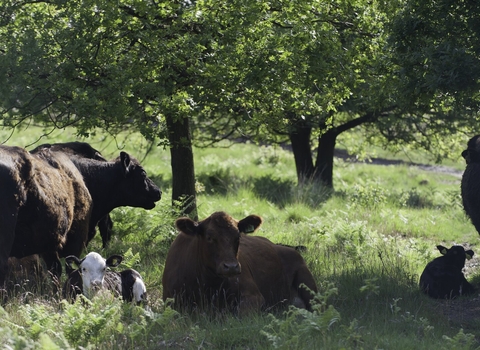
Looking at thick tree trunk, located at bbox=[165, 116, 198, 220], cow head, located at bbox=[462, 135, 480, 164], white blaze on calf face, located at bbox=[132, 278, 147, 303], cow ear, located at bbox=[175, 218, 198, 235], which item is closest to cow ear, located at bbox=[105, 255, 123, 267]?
white blaze on calf face, located at bbox=[132, 278, 147, 303]

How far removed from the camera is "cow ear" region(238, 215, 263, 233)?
9.09 meters

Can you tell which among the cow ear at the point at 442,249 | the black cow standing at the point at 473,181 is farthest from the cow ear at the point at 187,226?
the black cow standing at the point at 473,181

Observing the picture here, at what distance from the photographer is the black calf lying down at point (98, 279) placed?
9375 mm

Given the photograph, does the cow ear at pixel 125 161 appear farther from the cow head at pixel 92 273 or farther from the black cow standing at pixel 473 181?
the black cow standing at pixel 473 181

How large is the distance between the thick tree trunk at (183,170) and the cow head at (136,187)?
0.48 meters

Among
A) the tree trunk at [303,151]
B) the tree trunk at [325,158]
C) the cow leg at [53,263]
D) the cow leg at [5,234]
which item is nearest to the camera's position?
the cow leg at [5,234]

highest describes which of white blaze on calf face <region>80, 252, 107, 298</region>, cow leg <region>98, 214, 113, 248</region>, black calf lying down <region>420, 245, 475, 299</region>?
white blaze on calf face <region>80, 252, 107, 298</region>

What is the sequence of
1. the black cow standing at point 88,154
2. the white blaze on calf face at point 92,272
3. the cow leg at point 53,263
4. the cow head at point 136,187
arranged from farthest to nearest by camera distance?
the cow head at point 136,187 < the black cow standing at point 88,154 < the cow leg at point 53,263 < the white blaze on calf face at point 92,272

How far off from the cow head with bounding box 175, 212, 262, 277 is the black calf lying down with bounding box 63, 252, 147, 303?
3.49ft

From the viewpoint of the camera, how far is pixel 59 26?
453 inches

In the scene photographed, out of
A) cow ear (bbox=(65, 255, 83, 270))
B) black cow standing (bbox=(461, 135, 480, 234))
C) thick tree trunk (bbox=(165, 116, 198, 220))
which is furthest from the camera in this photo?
thick tree trunk (bbox=(165, 116, 198, 220))

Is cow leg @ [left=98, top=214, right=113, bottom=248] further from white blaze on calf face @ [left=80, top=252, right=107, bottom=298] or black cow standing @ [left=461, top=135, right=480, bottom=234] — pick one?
black cow standing @ [left=461, top=135, right=480, bottom=234]

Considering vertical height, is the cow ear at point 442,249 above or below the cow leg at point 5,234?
below

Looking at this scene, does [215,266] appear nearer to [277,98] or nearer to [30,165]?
[30,165]
